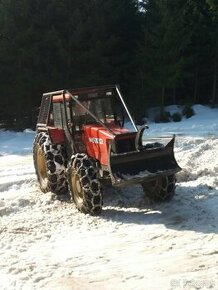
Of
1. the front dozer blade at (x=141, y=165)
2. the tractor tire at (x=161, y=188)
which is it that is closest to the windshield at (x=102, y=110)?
the front dozer blade at (x=141, y=165)

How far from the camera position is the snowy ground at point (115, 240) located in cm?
555

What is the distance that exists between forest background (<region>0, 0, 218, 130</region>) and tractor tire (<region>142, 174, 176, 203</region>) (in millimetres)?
16080

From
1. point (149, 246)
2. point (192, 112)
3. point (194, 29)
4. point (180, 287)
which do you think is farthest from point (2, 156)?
point (194, 29)

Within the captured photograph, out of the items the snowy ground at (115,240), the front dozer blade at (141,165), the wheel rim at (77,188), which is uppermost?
the front dozer blade at (141,165)

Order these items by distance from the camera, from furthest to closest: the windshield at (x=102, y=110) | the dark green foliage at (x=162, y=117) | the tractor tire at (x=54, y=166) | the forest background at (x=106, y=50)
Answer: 1. the dark green foliage at (x=162, y=117)
2. the forest background at (x=106, y=50)
3. the tractor tire at (x=54, y=166)
4. the windshield at (x=102, y=110)

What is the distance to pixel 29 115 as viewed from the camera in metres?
26.2

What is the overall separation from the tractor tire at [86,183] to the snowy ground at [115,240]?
0.17 m

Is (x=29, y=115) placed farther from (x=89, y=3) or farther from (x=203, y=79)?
A: (x=203, y=79)

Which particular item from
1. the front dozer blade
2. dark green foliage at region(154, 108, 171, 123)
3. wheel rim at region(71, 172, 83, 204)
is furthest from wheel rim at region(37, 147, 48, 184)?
dark green foliage at region(154, 108, 171, 123)

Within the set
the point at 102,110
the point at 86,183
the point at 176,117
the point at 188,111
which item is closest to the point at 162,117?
the point at 176,117

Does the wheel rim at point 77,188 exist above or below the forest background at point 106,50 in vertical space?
below

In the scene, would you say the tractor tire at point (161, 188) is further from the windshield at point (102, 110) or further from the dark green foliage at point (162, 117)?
the dark green foliage at point (162, 117)

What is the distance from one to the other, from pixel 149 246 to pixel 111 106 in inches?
132

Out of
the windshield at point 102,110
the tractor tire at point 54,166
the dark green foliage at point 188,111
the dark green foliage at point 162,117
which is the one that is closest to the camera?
the windshield at point 102,110
